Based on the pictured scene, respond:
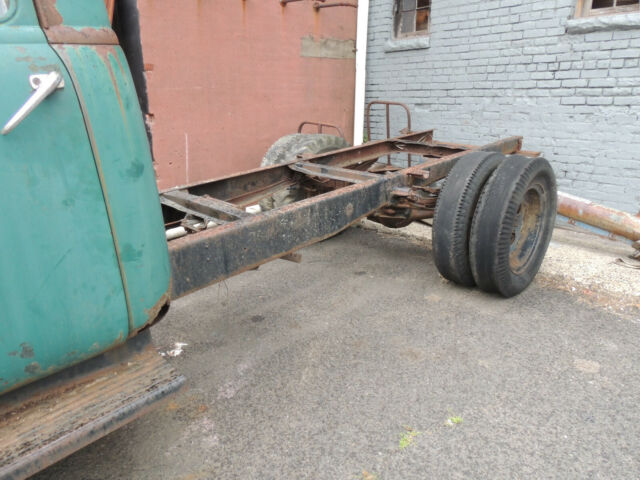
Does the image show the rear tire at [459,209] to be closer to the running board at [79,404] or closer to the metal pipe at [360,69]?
the running board at [79,404]

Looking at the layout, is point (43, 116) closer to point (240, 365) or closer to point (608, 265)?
point (240, 365)

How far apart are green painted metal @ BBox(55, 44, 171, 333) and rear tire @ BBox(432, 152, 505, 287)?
210 cm

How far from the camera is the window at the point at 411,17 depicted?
645 cm

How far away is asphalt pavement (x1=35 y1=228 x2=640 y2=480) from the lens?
2.10m

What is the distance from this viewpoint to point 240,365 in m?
2.85

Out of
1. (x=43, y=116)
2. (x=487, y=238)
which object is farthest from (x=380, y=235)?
(x=43, y=116)

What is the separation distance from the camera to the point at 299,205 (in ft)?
8.59

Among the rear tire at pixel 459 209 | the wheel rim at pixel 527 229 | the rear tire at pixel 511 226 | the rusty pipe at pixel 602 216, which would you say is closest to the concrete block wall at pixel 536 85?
the rusty pipe at pixel 602 216

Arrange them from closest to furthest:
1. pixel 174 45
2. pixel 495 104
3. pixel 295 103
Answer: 1. pixel 174 45
2. pixel 495 104
3. pixel 295 103

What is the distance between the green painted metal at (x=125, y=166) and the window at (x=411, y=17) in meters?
5.66

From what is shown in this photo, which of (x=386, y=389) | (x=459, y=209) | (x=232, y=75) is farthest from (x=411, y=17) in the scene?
(x=386, y=389)

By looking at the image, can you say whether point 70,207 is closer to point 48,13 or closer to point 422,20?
point 48,13

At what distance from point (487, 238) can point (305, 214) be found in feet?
4.39

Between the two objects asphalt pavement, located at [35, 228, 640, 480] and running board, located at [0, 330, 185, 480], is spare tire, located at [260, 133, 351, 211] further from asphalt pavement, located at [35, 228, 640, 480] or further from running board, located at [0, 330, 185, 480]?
running board, located at [0, 330, 185, 480]
